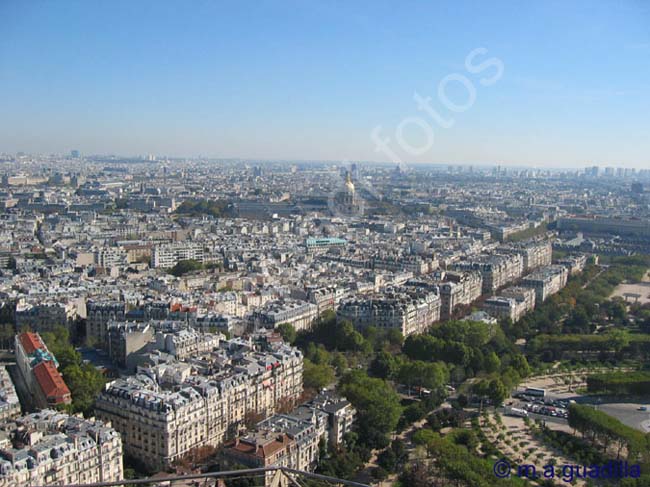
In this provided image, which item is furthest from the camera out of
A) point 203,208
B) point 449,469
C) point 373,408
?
point 203,208

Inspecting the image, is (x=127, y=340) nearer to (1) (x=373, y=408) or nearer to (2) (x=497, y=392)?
(1) (x=373, y=408)

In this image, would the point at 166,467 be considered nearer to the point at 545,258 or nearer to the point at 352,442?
the point at 352,442

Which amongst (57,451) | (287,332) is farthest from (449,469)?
(287,332)

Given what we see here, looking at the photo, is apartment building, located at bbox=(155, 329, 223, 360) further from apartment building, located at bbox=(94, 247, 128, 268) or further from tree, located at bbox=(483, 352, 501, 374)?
apartment building, located at bbox=(94, 247, 128, 268)

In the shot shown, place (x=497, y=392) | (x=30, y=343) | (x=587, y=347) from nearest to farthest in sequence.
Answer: (x=497, y=392) → (x=30, y=343) → (x=587, y=347)

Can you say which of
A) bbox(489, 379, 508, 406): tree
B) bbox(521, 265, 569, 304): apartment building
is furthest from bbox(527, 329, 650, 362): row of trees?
bbox(521, 265, 569, 304): apartment building

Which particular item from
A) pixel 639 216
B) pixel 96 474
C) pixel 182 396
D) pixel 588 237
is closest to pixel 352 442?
pixel 182 396

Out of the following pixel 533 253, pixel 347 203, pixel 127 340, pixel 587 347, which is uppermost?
pixel 347 203

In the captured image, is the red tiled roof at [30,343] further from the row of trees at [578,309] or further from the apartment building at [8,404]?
the row of trees at [578,309]
